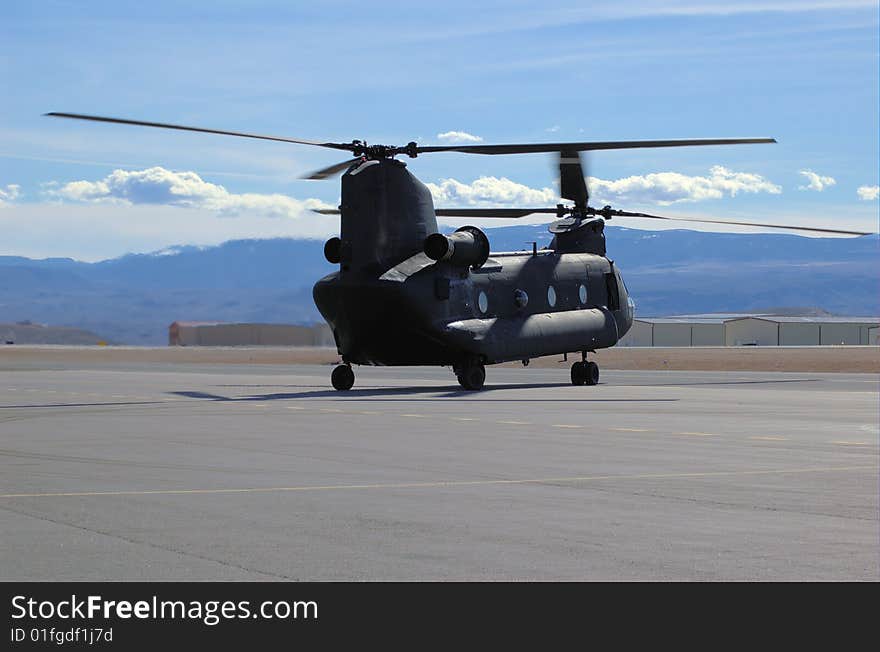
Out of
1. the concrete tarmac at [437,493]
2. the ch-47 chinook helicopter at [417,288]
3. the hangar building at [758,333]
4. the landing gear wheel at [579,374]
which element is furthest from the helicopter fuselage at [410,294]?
the hangar building at [758,333]

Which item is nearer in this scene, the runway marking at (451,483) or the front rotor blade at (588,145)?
the runway marking at (451,483)

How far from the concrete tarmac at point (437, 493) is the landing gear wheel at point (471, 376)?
1129 centimetres

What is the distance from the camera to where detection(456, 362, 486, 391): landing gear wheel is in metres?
44.3

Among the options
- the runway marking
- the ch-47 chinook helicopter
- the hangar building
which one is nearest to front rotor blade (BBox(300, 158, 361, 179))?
the ch-47 chinook helicopter

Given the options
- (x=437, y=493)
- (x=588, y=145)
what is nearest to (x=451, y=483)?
(x=437, y=493)

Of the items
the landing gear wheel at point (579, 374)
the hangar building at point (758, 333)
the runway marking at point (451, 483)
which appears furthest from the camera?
the hangar building at point (758, 333)

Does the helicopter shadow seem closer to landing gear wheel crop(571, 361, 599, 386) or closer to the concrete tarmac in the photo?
the concrete tarmac

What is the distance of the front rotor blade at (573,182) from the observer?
51.7 m

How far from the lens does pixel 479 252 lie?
4528 centimetres

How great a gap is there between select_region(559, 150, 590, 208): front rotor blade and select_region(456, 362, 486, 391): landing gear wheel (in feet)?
33.8

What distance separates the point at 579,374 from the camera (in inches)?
1957

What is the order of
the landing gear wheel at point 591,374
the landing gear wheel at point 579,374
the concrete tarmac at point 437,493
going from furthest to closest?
the landing gear wheel at point 591,374 → the landing gear wheel at point 579,374 → the concrete tarmac at point 437,493

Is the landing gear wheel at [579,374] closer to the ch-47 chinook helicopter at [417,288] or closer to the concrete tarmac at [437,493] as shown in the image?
the ch-47 chinook helicopter at [417,288]
